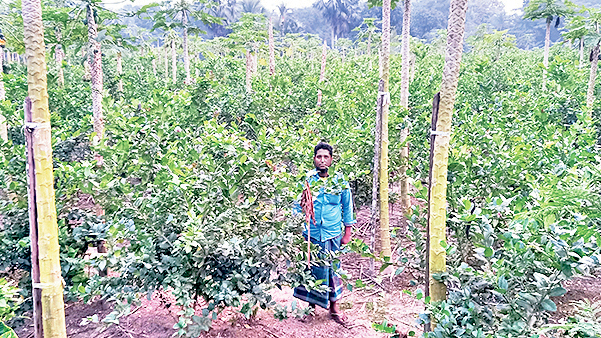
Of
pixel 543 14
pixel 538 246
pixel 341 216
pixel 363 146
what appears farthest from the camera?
pixel 543 14

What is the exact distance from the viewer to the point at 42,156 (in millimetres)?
2102

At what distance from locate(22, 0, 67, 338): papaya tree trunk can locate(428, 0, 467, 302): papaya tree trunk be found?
1825mm

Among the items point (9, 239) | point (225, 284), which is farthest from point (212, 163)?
point (9, 239)

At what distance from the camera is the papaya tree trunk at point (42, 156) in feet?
6.84

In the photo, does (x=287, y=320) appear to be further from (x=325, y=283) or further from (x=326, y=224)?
(x=326, y=224)

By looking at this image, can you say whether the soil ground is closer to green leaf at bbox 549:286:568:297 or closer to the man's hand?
the man's hand

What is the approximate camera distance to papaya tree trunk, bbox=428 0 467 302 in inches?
78.3

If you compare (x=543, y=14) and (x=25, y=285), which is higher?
(x=543, y=14)

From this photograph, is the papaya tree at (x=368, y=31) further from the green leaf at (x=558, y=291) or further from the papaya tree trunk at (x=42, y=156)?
the green leaf at (x=558, y=291)

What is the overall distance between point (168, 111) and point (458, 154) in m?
3.01

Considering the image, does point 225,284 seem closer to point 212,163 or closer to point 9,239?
point 212,163

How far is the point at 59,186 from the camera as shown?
10.8ft

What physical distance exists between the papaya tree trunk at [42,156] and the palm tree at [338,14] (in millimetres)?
45704

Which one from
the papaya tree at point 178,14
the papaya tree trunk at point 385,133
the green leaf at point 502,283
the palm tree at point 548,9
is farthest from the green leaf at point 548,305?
the palm tree at point 548,9
